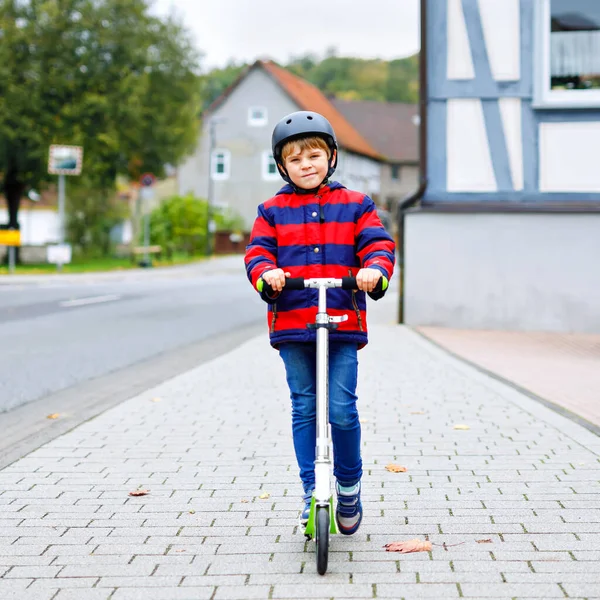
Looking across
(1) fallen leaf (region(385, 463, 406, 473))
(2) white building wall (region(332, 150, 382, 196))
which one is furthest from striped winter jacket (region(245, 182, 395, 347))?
(2) white building wall (region(332, 150, 382, 196))

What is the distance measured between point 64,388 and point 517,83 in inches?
307

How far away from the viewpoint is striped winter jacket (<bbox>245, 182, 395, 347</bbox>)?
4.06 meters

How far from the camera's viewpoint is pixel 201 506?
4.72 metres

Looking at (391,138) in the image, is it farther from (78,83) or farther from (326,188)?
(326,188)

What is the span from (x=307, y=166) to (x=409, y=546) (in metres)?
1.50

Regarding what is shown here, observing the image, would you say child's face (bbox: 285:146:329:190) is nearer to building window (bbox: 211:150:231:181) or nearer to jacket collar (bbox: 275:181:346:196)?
Result: jacket collar (bbox: 275:181:346:196)

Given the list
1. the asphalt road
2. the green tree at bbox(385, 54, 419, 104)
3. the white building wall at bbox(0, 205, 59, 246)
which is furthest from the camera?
the green tree at bbox(385, 54, 419, 104)

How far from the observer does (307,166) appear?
13.3 feet

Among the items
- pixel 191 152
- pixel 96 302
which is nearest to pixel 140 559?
pixel 96 302

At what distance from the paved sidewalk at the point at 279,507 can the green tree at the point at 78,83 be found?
94.6 ft

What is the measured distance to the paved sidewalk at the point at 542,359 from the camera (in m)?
8.16

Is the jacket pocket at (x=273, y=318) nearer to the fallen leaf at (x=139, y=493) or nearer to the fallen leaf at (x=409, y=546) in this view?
the fallen leaf at (x=409, y=546)

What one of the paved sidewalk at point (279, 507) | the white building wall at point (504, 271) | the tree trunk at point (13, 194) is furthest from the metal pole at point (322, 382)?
the tree trunk at point (13, 194)

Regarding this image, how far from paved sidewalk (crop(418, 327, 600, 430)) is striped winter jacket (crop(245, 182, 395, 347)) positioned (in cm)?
321
